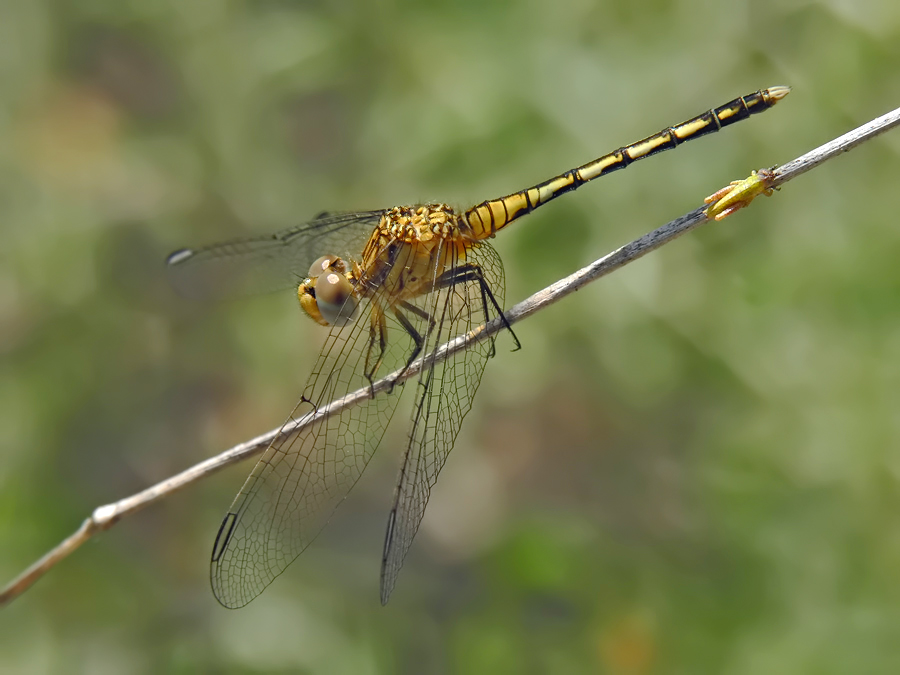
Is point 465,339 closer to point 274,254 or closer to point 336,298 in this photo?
point 336,298

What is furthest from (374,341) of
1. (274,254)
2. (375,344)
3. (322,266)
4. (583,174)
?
(583,174)

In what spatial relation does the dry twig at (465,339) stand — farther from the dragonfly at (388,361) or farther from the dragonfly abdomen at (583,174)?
the dragonfly abdomen at (583,174)

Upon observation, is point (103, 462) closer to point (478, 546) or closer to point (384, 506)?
point (384, 506)

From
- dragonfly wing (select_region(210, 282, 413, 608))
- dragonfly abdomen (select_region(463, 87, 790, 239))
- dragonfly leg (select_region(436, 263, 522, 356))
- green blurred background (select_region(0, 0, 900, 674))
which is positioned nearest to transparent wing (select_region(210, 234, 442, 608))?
dragonfly wing (select_region(210, 282, 413, 608))


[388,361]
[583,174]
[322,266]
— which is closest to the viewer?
[388,361]

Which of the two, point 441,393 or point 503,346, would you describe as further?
point 503,346

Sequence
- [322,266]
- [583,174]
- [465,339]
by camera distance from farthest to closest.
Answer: [583,174] → [322,266] → [465,339]

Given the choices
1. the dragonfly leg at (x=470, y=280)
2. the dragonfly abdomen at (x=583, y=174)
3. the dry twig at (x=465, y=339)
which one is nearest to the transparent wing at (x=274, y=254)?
the dragonfly abdomen at (x=583, y=174)
